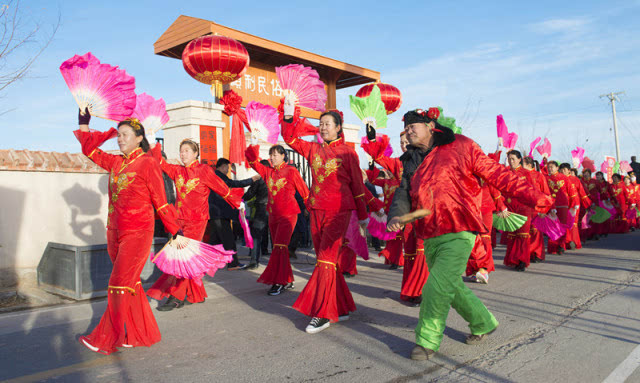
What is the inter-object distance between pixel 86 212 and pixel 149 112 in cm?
347

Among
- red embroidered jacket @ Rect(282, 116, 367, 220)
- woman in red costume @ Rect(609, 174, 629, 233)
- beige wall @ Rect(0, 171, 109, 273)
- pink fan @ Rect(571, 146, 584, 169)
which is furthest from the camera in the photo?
woman in red costume @ Rect(609, 174, 629, 233)

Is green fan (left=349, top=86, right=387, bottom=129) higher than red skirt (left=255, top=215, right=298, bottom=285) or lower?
higher

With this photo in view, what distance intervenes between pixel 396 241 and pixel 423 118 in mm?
4264

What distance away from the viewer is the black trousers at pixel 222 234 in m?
8.00

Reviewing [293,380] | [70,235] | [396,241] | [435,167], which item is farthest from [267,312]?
[70,235]

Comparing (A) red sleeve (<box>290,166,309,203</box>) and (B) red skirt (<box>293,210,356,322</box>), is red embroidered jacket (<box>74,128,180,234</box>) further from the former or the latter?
(A) red sleeve (<box>290,166,309,203</box>)

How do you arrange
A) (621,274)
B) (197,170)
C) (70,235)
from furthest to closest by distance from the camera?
(70,235), (621,274), (197,170)

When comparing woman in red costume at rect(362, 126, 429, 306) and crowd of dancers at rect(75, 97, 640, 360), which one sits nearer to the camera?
crowd of dancers at rect(75, 97, 640, 360)

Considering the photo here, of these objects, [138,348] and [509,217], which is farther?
[509,217]

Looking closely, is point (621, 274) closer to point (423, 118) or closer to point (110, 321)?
point (423, 118)

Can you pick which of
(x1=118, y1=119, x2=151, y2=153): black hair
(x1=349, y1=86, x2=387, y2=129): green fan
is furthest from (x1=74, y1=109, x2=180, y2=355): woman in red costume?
(x1=349, y1=86, x2=387, y2=129): green fan

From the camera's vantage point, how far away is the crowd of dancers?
3.47 metres

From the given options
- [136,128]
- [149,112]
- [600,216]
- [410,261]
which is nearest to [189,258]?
[136,128]

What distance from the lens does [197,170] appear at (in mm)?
5562
